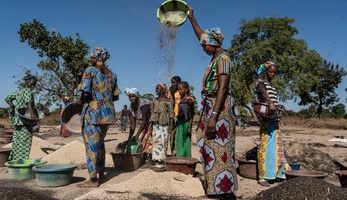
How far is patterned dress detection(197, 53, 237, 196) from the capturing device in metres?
3.17

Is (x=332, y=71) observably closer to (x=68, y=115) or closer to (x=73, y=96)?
(x=73, y=96)

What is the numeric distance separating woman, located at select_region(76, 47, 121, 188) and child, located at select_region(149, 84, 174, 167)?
1.49m

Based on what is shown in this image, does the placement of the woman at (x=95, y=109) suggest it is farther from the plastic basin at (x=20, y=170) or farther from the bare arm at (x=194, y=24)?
the bare arm at (x=194, y=24)

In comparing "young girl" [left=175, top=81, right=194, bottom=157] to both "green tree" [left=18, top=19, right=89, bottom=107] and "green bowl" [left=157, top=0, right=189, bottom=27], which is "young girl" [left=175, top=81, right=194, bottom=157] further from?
"green tree" [left=18, top=19, right=89, bottom=107]

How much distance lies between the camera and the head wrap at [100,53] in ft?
14.0

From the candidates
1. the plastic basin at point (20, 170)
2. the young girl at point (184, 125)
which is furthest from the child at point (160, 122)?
the plastic basin at point (20, 170)

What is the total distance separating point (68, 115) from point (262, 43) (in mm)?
24105

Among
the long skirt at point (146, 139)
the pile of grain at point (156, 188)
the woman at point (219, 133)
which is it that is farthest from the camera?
the long skirt at point (146, 139)

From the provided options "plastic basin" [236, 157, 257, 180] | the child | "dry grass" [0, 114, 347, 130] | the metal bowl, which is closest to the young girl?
the child

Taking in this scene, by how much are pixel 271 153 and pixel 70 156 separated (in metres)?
3.70

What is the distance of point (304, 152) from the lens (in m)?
5.94

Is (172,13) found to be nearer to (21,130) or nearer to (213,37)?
(213,37)

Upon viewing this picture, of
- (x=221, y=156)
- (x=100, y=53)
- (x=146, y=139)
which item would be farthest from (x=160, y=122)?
(x=221, y=156)

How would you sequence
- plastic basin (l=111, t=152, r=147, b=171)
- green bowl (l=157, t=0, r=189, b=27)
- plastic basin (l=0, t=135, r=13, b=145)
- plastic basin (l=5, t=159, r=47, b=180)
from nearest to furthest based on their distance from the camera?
green bowl (l=157, t=0, r=189, b=27)
plastic basin (l=5, t=159, r=47, b=180)
plastic basin (l=111, t=152, r=147, b=171)
plastic basin (l=0, t=135, r=13, b=145)
